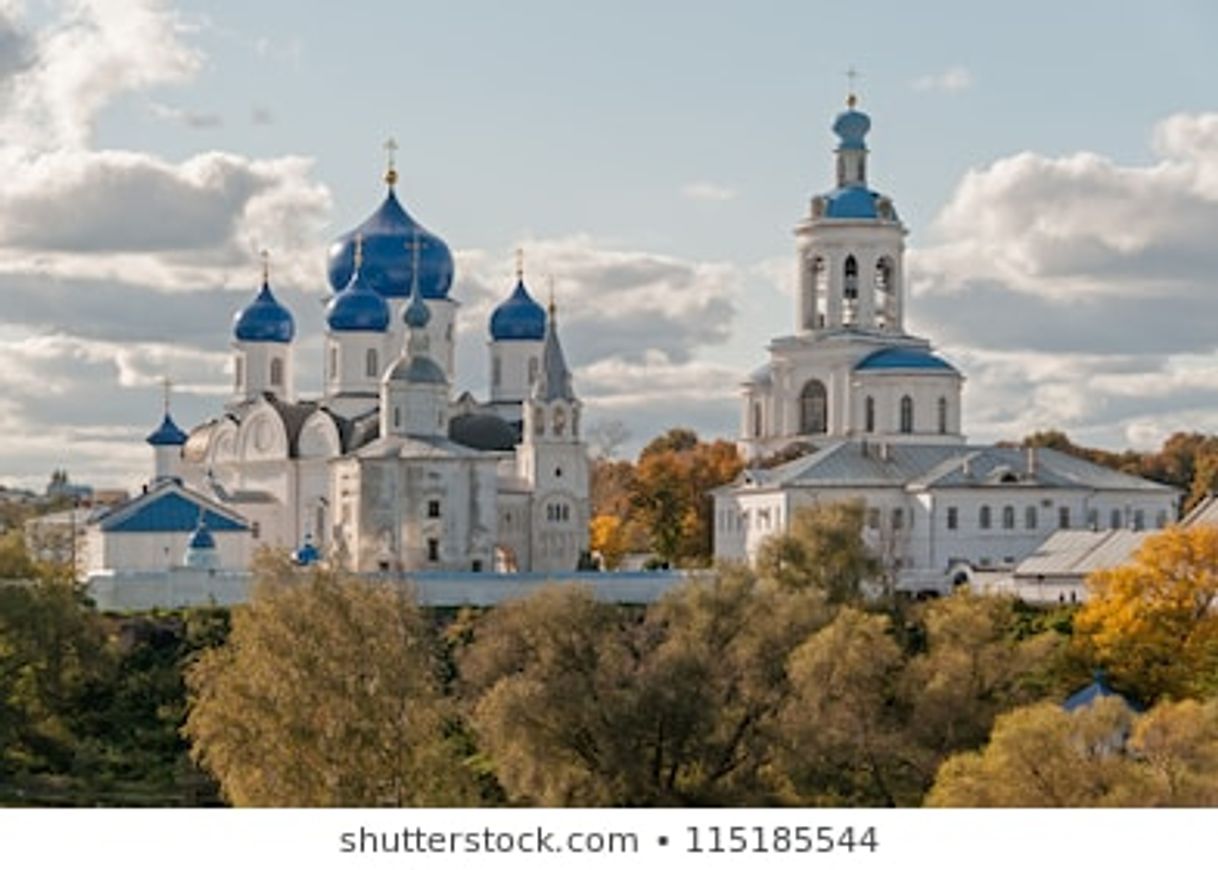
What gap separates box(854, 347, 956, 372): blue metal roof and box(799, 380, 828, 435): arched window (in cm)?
121

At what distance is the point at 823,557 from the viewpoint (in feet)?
107

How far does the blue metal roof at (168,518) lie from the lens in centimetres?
3988

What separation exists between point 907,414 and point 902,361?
91 cm

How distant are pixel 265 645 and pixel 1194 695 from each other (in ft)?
32.2

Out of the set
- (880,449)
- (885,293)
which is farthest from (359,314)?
(885,293)

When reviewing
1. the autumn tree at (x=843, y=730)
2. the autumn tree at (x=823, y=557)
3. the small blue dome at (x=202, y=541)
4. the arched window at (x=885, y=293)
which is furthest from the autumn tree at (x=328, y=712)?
the arched window at (x=885, y=293)

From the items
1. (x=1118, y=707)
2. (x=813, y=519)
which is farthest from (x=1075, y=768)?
(x=813, y=519)

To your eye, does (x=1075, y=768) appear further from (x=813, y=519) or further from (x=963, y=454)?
(x=963, y=454)

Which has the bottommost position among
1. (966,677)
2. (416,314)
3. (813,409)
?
(966,677)

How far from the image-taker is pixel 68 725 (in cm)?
3166

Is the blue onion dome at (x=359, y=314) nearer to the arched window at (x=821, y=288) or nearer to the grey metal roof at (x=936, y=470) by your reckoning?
the grey metal roof at (x=936, y=470)

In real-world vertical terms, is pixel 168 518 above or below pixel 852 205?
below

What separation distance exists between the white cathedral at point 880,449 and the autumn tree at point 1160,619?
6.80 m

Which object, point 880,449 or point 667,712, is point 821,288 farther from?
point 667,712
